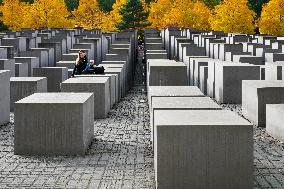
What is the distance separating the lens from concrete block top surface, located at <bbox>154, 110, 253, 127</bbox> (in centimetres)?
782

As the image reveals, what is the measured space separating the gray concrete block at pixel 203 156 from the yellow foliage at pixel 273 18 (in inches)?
1941

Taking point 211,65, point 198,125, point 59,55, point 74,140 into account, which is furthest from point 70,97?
point 59,55

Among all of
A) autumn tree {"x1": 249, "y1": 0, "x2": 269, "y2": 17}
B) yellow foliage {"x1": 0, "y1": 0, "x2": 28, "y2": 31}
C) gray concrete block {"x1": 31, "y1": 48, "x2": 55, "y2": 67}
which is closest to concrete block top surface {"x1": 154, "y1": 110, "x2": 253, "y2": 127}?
gray concrete block {"x1": 31, "y1": 48, "x2": 55, "y2": 67}

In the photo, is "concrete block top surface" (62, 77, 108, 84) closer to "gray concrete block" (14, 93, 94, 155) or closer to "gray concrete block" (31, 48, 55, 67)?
"gray concrete block" (14, 93, 94, 155)

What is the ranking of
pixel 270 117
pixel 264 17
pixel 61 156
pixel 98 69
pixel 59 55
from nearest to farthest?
pixel 61 156 → pixel 270 117 → pixel 98 69 → pixel 59 55 → pixel 264 17

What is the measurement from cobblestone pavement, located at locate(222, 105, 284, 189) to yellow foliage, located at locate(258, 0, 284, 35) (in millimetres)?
44525

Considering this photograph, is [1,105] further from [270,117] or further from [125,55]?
[125,55]

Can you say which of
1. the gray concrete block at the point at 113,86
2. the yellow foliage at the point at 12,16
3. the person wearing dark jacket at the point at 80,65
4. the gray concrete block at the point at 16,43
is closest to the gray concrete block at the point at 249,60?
the gray concrete block at the point at 113,86

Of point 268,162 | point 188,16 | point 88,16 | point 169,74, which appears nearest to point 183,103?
point 268,162

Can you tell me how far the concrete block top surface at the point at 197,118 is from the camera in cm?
782

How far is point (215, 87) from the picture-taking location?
59.2 feet

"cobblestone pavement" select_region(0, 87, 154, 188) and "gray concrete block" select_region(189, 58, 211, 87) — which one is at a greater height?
"gray concrete block" select_region(189, 58, 211, 87)

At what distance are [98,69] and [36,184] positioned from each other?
33.3 ft

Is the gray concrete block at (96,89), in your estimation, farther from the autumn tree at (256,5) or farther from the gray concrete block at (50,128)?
the autumn tree at (256,5)
